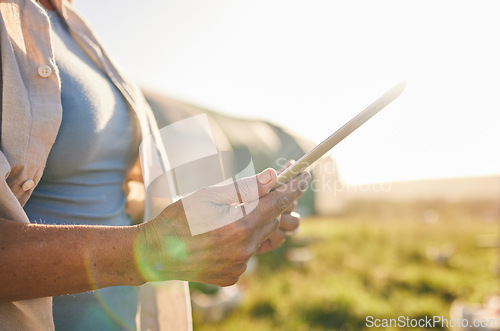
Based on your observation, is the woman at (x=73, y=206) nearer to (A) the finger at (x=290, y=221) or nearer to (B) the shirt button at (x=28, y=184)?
(B) the shirt button at (x=28, y=184)

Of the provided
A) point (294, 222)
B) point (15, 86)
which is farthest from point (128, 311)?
point (15, 86)

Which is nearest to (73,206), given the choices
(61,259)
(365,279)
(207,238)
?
(61,259)

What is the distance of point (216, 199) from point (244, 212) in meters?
0.09

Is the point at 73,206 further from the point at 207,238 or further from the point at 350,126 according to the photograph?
the point at 350,126

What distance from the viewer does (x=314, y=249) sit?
1045 cm

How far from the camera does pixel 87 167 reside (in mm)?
1227

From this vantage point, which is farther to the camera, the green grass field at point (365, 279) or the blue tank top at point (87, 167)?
the green grass field at point (365, 279)

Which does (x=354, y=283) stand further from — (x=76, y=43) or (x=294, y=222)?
(x=76, y=43)

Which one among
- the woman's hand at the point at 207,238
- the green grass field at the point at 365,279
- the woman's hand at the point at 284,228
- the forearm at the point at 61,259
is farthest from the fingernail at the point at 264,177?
the green grass field at the point at 365,279

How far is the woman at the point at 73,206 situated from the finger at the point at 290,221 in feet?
1.28

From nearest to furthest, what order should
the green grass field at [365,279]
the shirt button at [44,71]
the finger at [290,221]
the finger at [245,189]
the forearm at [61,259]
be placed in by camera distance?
the forearm at [61,259], the finger at [245,189], the shirt button at [44,71], the finger at [290,221], the green grass field at [365,279]

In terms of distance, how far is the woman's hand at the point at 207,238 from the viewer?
93cm

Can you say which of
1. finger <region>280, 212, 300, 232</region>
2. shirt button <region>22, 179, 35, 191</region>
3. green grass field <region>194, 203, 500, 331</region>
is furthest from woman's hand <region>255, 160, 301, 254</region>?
green grass field <region>194, 203, 500, 331</region>

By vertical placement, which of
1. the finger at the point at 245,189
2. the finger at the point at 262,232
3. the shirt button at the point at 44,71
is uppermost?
the shirt button at the point at 44,71
